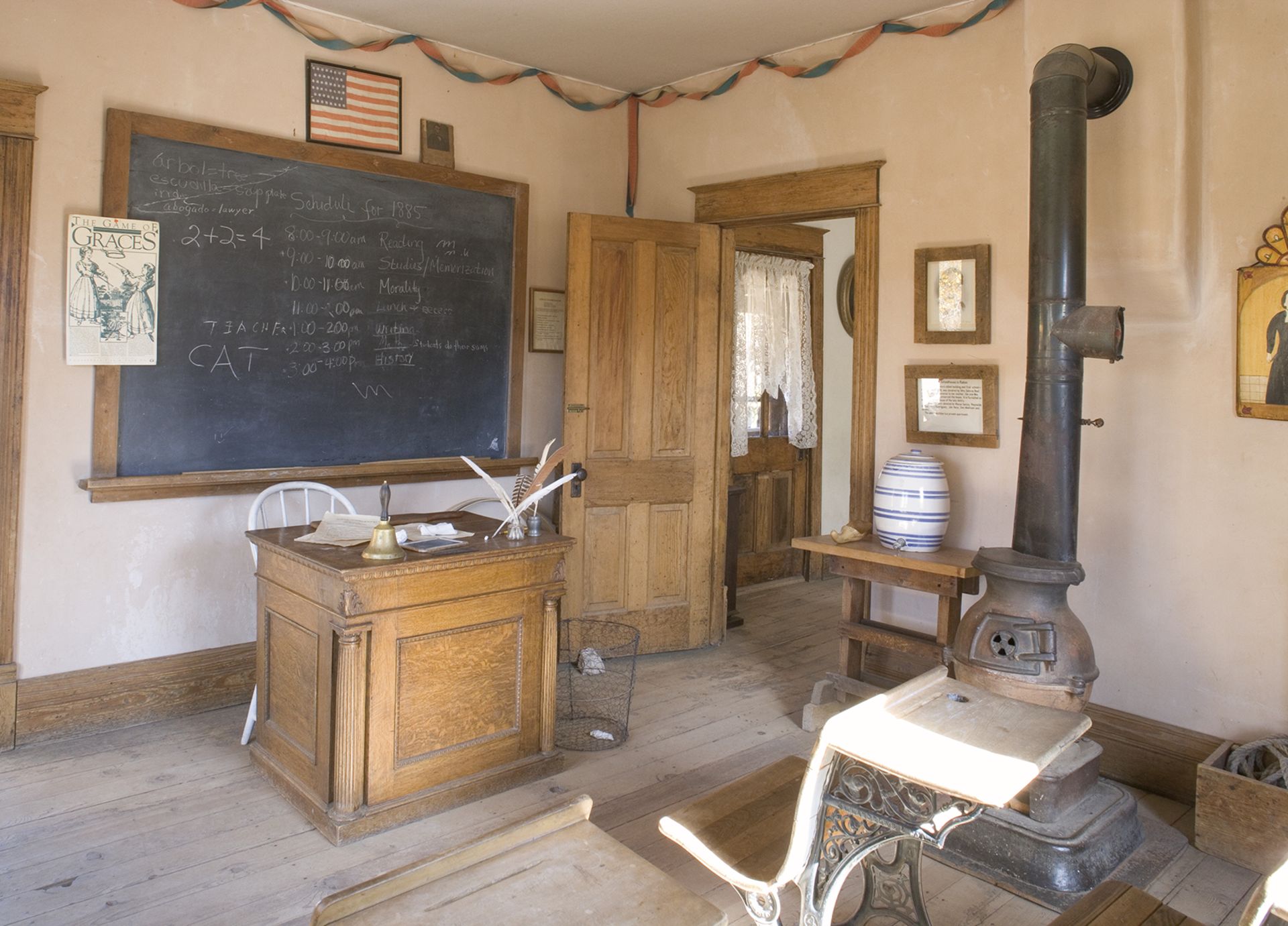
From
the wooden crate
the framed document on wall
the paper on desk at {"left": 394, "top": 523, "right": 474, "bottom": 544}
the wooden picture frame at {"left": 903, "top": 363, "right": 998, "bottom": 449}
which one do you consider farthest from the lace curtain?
the wooden crate

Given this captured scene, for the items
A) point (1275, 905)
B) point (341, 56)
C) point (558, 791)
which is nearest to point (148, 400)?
point (341, 56)

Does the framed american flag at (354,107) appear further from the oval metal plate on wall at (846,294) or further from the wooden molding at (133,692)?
the oval metal plate on wall at (846,294)

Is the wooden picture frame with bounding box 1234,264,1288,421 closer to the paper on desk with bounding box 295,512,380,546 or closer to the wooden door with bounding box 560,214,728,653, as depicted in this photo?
the wooden door with bounding box 560,214,728,653

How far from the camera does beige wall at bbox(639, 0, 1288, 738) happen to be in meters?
2.98

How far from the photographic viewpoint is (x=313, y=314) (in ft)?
13.1

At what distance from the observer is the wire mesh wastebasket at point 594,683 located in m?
3.58

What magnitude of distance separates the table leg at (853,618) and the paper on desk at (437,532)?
164 cm

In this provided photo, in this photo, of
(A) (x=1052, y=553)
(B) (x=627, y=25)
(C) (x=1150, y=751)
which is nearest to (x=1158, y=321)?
(A) (x=1052, y=553)

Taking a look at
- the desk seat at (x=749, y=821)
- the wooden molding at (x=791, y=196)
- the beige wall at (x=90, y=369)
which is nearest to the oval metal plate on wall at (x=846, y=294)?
the wooden molding at (x=791, y=196)

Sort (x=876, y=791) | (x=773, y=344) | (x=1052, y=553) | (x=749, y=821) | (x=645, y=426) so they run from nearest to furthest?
(x=876, y=791), (x=749, y=821), (x=1052, y=553), (x=645, y=426), (x=773, y=344)

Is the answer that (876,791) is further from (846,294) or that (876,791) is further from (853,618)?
(846,294)

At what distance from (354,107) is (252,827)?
2.97 metres

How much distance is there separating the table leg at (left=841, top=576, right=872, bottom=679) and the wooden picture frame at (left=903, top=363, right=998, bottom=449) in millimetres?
671

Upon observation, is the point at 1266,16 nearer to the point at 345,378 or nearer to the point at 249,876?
the point at 345,378
